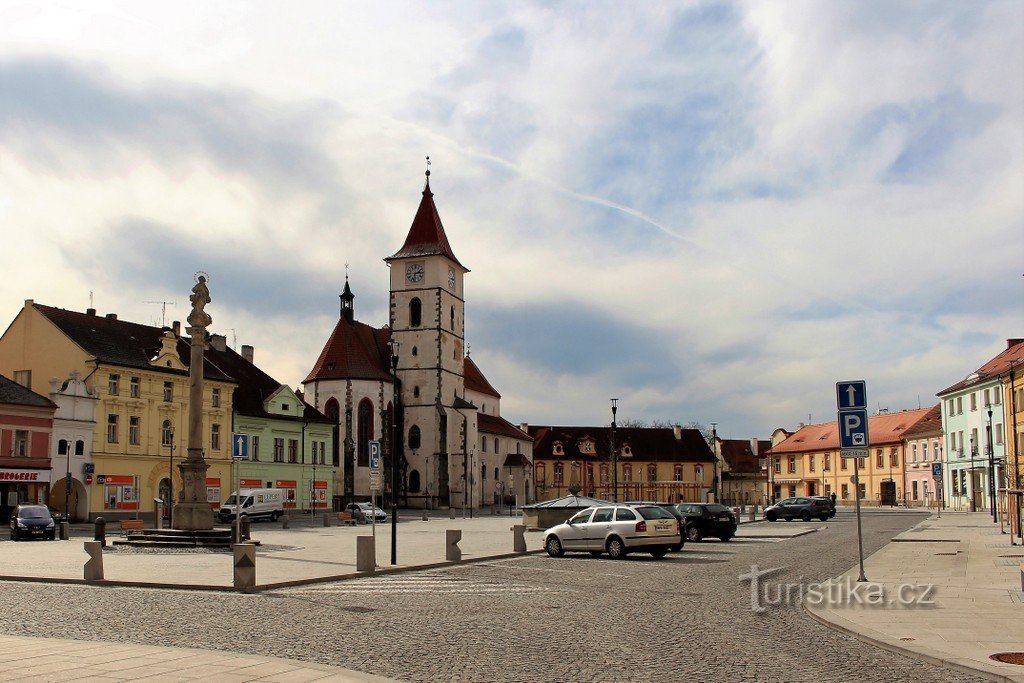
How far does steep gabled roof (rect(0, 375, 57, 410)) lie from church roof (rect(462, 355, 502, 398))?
5671 cm

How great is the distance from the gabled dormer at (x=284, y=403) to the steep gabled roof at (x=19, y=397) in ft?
65.2

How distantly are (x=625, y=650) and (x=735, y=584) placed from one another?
28.5 feet

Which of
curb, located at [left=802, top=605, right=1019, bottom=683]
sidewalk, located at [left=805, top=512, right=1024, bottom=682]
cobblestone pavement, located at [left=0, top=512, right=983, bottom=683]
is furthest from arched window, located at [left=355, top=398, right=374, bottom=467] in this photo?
curb, located at [left=802, top=605, right=1019, bottom=683]

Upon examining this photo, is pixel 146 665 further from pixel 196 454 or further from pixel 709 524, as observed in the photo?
pixel 709 524

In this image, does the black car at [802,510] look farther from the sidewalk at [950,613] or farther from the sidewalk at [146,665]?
the sidewalk at [146,665]

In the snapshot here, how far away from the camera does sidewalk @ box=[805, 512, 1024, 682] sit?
1112 cm

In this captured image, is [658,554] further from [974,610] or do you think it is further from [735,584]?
[974,610]

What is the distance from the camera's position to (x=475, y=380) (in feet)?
364

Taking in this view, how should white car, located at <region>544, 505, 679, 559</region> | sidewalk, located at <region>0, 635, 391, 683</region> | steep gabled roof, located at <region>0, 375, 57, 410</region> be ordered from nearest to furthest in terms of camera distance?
1. sidewalk, located at <region>0, 635, 391, 683</region>
2. white car, located at <region>544, 505, 679, 559</region>
3. steep gabled roof, located at <region>0, 375, 57, 410</region>

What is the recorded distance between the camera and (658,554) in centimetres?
2698

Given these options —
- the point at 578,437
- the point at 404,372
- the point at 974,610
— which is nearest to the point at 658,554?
the point at 974,610

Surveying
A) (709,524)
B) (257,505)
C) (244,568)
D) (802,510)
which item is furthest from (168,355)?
(244,568)

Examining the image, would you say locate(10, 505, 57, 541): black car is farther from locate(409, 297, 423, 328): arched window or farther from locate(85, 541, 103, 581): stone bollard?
locate(409, 297, 423, 328): arched window

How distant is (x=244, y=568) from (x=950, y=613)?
11.8 m
